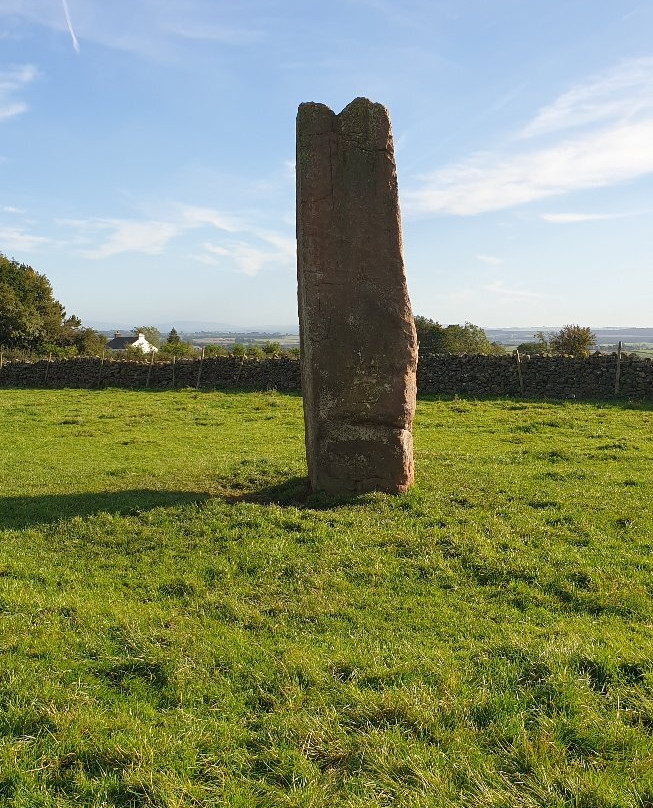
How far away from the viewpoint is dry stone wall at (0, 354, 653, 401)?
23.3 metres

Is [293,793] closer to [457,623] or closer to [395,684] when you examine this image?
[395,684]

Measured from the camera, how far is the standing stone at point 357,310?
10039mm

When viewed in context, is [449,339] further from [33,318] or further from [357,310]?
[357,310]

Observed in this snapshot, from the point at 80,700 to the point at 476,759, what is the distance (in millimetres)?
2764

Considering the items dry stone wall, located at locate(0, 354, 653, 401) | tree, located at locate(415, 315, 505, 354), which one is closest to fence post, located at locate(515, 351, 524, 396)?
dry stone wall, located at locate(0, 354, 653, 401)

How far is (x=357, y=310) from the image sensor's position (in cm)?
1003

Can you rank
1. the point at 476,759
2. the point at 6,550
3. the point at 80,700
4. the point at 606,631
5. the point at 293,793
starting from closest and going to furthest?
the point at 293,793 → the point at 476,759 → the point at 80,700 → the point at 606,631 → the point at 6,550

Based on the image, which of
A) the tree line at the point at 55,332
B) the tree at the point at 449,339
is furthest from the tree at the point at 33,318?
the tree at the point at 449,339

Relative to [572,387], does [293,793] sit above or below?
below

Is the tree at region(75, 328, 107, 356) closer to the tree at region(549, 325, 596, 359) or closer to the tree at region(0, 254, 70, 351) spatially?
the tree at region(0, 254, 70, 351)

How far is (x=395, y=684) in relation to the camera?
4.77 metres

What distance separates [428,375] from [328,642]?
21153 millimetres

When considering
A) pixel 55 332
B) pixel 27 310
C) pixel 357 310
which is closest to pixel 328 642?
pixel 357 310

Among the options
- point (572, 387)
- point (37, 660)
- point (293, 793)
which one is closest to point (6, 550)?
point (37, 660)
